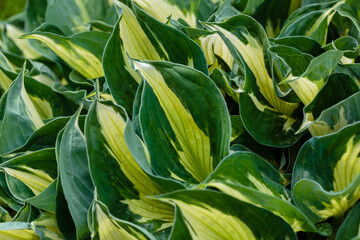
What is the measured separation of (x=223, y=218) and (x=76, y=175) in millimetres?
265

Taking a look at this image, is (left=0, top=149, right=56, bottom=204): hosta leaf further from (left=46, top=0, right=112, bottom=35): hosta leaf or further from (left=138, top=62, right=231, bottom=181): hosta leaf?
(left=46, top=0, right=112, bottom=35): hosta leaf

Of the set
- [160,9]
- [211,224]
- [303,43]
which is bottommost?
[211,224]

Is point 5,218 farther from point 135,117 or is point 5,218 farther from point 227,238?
point 227,238

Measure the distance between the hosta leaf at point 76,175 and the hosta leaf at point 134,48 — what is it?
0.14m

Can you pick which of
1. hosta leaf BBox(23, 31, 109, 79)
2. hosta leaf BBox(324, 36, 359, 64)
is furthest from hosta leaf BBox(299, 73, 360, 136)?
hosta leaf BBox(23, 31, 109, 79)

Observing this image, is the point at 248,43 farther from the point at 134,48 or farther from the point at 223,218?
the point at 223,218

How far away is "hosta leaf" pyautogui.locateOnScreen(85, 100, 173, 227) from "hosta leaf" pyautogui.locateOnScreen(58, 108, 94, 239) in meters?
0.05

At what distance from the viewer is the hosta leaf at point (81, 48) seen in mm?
1104

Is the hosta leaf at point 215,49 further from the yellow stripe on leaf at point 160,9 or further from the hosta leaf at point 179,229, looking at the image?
the hosta leaf at point 179,229

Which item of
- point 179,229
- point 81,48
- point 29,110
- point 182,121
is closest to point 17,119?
point 29,110

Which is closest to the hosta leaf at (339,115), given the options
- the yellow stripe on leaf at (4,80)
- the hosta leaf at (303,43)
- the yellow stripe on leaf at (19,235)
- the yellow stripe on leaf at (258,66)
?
the yellow stripe on leaf at (258,66)

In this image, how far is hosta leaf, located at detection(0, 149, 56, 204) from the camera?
89 centimetres

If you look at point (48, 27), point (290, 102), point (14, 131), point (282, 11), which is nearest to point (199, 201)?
point (290, 102)

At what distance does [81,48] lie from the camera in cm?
114
